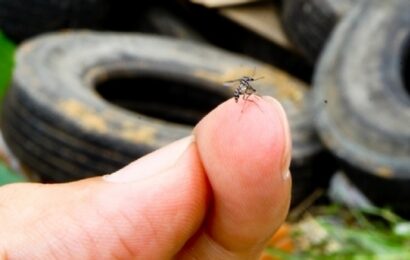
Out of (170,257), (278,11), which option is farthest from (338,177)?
(170,257)

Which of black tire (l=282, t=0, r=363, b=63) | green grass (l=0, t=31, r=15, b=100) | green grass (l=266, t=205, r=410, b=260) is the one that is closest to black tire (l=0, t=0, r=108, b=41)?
black tire (l=282, t=0, r=363, b=63)

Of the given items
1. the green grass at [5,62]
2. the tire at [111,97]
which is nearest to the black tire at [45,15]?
the tire at [111,97]

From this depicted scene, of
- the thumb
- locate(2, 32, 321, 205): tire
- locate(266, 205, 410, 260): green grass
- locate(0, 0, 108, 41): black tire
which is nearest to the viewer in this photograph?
the thumb

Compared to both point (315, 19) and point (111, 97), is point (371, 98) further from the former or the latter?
point (111, 97)

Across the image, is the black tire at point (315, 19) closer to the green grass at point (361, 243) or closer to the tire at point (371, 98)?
the tire at point (371, 98)

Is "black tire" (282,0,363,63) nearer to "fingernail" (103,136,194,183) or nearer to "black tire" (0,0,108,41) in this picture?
"black tire" (0,0,108,41)
